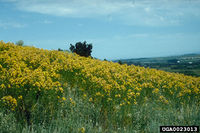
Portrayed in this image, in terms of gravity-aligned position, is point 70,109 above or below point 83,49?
below

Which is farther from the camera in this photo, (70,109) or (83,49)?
(83,49)

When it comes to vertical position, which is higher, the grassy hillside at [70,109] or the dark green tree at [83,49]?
the dark green tree at [83,49]

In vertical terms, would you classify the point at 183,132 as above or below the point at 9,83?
below

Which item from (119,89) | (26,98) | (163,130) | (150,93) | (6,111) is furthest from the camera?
(150,93)

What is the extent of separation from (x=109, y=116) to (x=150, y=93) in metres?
2.80

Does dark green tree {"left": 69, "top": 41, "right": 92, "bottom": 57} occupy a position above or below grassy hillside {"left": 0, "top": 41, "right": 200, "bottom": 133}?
above

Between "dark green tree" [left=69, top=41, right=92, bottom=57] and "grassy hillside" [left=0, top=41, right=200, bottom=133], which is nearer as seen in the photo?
"grassy hillside" [left=0, top=41, right=200, bottom=133]

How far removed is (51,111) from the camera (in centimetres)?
536

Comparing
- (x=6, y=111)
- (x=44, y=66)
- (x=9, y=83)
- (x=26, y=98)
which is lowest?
(x=6, y=111)

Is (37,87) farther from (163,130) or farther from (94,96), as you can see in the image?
(163,130)

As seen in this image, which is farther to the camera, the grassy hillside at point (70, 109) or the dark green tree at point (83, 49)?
the dark green tree at point (83, 49)

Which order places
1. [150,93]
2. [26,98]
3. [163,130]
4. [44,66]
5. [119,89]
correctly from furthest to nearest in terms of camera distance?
[150,93]
[44,66]
[119,89]
[26,98]
[163,130]

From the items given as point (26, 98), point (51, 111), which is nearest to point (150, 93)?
point (51, 111)

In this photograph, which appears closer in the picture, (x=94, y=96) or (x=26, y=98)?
(x=26, y=98)
